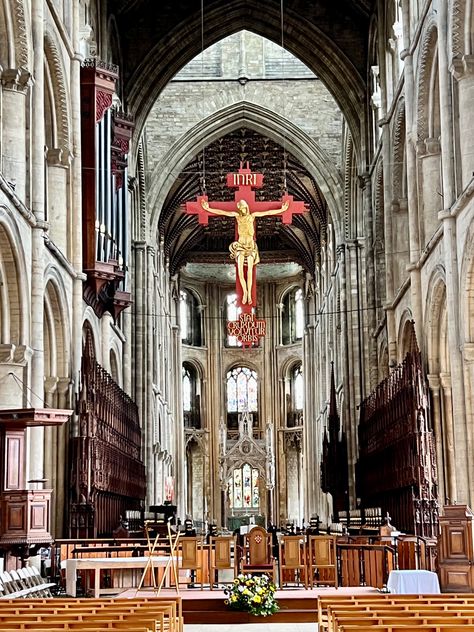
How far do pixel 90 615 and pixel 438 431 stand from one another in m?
16.0

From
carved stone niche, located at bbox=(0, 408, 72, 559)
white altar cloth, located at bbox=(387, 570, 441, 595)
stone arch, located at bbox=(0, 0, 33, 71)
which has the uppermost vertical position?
stone arch, located at bbox=(0, 0, 33, 71)

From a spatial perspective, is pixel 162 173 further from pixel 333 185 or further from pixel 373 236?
pixel 373 236

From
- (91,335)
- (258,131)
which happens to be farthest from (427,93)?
(258,131)

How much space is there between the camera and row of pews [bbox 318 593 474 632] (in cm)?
723

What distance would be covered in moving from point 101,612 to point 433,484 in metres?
14.8

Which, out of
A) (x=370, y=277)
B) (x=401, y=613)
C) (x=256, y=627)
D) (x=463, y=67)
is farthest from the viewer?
(x=370, y=277)

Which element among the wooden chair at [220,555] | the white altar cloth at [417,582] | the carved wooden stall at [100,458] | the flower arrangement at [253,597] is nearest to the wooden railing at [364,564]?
the wooden chair at [220,555]

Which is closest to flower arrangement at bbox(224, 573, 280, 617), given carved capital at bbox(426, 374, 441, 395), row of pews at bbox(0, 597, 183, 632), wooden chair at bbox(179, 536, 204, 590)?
wooden chair at bbox(179, 536, 204, 590)

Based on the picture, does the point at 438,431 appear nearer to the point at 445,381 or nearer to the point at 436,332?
the point at 445,381

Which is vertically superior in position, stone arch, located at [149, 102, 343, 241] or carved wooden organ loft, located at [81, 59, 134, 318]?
stone arch, located at [149, 102, 343, 241]

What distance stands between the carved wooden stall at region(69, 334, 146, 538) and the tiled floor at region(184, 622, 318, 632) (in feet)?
28.9

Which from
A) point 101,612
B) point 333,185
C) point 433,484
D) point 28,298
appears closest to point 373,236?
point 333,185

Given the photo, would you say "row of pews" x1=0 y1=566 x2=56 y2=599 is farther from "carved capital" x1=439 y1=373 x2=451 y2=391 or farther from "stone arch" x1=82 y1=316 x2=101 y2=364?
"carved capital" x1=439 y1=373 x2=451 y2=391

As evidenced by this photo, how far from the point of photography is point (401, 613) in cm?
837
